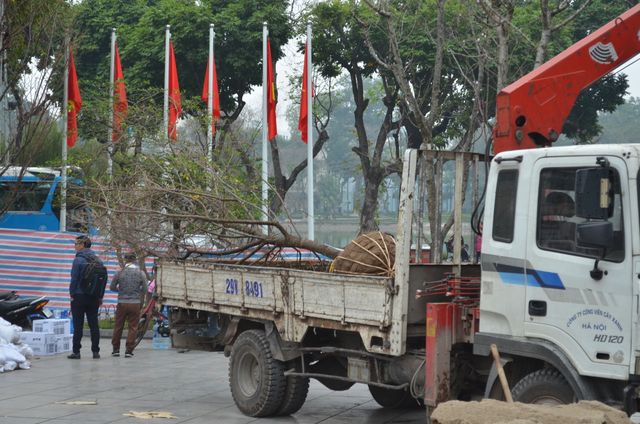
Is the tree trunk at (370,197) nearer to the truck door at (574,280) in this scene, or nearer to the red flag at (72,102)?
the red flag at (72,102)

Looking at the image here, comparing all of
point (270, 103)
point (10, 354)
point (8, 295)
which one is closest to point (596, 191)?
point (10, 354)

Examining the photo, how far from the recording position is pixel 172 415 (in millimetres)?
10852

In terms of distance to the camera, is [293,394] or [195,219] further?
[195,219]

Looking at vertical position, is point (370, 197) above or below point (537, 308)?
above

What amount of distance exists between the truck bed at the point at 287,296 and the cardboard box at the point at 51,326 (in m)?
4.87

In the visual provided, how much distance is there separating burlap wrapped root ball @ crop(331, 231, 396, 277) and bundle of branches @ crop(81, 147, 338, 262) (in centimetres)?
178

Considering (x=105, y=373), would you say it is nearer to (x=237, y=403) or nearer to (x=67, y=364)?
(x=67, y=364)

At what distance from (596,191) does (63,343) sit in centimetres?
1175

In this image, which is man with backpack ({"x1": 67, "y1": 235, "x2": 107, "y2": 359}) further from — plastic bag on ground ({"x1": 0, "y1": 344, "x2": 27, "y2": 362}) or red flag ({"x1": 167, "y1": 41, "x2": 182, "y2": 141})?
red flag ({"x1": 167, "y1": 41, "x2": 182, "y2": 141})

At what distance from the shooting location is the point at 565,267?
24.8 ft

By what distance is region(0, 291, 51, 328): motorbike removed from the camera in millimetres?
17531

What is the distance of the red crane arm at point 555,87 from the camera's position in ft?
28.9

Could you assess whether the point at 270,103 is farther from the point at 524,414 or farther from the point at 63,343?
the point at 524,414

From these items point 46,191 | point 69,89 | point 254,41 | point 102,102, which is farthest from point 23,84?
point 254,41
